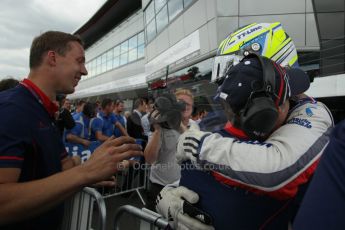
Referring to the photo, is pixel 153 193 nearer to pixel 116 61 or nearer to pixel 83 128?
pixel 83 128

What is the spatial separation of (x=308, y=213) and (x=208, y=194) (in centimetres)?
50

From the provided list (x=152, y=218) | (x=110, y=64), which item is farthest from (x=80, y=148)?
(x=110, y=64)

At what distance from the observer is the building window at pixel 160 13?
16953 millimetres

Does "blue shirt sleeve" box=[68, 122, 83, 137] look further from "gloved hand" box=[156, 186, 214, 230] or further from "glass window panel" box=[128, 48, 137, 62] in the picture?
"glass window panel" box=[128, 48, 137, 62]

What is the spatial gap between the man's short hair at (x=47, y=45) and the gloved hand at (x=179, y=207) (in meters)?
1.12

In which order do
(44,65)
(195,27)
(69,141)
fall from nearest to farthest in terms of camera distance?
(44,65) → (69,141) → (195,27)

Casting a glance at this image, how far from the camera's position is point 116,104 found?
28.7ft

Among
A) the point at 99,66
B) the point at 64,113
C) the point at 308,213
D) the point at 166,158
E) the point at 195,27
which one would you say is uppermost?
the point at 99,66

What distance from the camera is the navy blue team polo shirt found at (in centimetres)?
138

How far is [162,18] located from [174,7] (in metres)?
2.31

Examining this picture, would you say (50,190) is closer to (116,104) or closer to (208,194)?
(208,194)

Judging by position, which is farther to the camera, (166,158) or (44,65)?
(166,158)

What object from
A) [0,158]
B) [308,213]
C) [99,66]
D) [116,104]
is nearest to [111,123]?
[116,104]

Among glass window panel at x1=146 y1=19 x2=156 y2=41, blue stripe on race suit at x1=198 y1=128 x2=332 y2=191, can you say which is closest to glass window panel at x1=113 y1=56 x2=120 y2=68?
glass window panel at x1=146 y1=19 x2=156 y2=41
